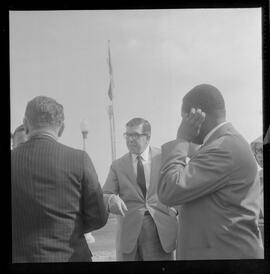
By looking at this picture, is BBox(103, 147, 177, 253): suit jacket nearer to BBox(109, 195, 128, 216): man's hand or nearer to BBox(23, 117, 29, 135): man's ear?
BBox(109, 195, 128, 216): man's hand

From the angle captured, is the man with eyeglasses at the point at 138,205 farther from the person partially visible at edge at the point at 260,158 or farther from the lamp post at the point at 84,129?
the person partially visible at edge at the point at 260,158

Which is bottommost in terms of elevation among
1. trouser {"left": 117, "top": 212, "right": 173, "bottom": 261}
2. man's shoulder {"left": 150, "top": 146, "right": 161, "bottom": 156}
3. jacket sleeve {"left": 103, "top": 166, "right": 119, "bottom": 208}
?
trouser {"left": 117, "top": 212, "right": 173, "bottom": 261}

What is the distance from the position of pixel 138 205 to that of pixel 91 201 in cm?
36

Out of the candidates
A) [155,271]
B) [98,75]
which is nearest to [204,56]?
[98,75]

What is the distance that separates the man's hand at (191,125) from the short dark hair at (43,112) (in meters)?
0.92

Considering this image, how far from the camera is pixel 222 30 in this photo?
12.0ft

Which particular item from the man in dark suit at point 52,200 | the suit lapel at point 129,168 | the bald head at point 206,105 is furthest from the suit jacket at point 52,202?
the bald head at point 206,105

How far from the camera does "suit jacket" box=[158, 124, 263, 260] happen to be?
3590 mm

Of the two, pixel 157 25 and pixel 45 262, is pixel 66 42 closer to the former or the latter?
pixel 157 25

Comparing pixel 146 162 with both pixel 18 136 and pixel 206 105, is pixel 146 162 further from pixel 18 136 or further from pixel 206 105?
pixel 18 136

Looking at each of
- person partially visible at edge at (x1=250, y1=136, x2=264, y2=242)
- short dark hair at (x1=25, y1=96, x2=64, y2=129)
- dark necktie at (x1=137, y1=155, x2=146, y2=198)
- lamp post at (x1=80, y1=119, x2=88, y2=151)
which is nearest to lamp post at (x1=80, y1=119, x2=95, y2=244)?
lamp post at (x1=80, y1=119, x2=88, y2=151)

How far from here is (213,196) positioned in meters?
3.62
